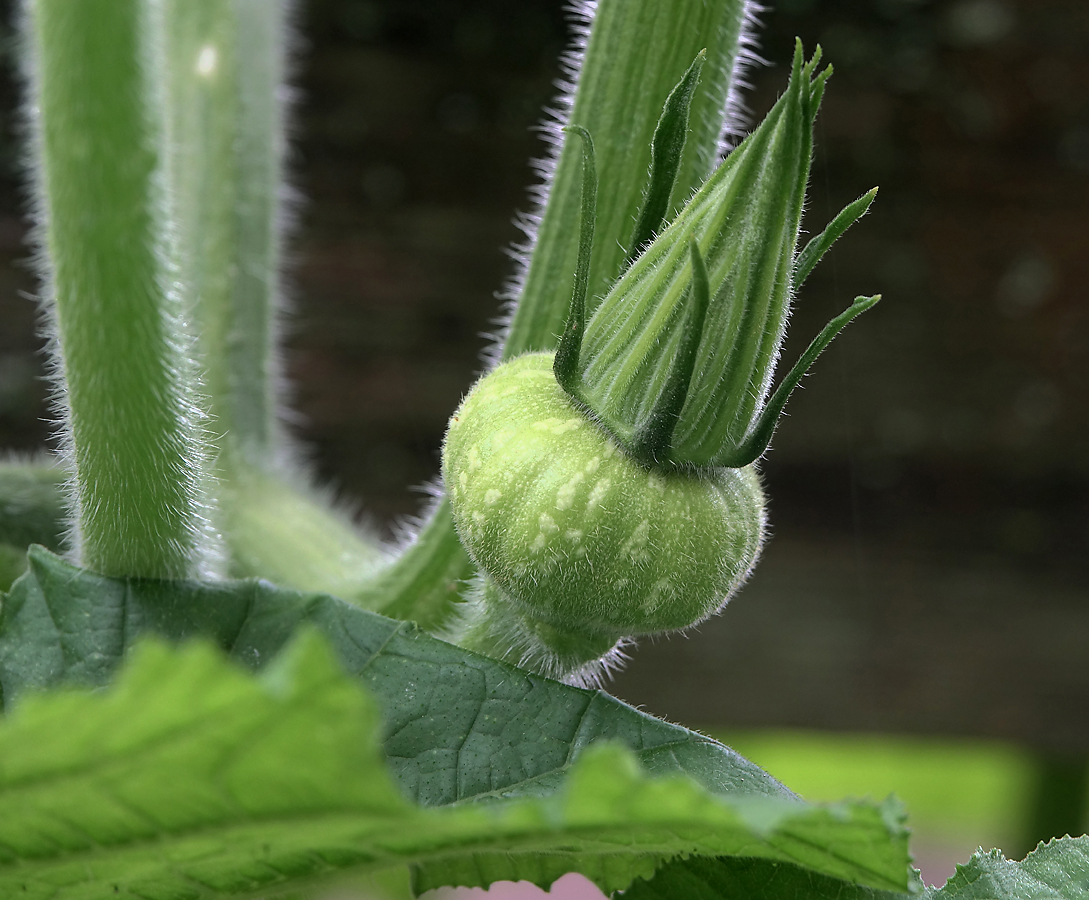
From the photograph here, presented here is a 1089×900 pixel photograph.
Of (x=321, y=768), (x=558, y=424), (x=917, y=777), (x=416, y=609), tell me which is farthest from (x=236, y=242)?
(x=917, y=777)

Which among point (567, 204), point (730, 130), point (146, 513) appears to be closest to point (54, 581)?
point (146, 513)

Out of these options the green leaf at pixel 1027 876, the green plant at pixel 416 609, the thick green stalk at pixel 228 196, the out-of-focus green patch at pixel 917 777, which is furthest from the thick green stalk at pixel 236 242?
the out-of-focus green patch at pixel 917 777

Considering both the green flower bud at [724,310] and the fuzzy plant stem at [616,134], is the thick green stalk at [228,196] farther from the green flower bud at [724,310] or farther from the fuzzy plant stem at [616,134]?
the green flower bud at [724,310]

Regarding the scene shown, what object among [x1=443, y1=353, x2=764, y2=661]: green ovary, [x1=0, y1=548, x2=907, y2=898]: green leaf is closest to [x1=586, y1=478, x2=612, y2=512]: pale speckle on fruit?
[x1=443, y1=353, x2=764, y2=661]: green ovary

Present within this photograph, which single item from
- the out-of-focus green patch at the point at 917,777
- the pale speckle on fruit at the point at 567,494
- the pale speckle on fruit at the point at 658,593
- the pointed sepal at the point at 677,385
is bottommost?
the out-of-focus green patch at the point at 917,777

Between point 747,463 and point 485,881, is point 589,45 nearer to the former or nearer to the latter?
point 747,463

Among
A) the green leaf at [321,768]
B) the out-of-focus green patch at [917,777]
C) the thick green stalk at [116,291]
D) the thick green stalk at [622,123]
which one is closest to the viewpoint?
the green leaf at [321,768]

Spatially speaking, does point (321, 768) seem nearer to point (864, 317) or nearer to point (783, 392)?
point (783, 392)

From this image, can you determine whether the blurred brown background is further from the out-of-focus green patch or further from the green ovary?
the out-of-focus green patch
